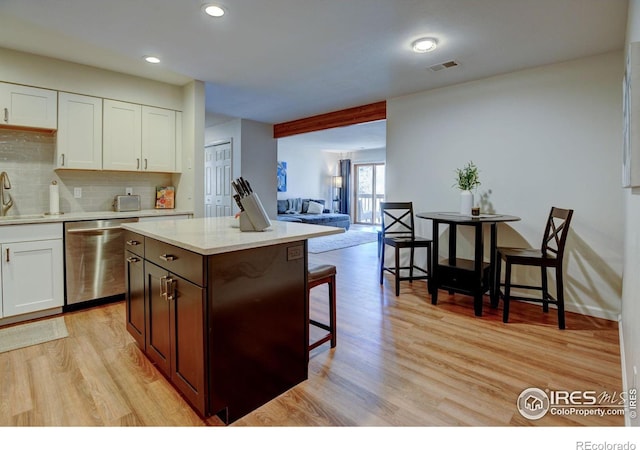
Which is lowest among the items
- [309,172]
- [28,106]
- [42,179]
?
[42,179]

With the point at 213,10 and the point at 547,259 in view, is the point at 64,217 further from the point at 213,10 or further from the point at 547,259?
the point at 547,259

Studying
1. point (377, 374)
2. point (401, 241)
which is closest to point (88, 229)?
point (377, 374)

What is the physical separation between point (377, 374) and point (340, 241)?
524cm

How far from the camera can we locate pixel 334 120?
5453 millimetres

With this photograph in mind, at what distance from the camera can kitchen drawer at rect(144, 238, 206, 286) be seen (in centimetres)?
156

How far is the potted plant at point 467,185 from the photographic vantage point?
3.54m

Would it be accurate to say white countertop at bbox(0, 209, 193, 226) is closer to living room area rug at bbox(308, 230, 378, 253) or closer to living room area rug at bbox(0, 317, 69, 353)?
living room area rug at bbox(0, 317, 69, 353)

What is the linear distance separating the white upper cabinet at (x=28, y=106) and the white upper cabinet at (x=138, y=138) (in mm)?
454

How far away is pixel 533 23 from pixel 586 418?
2.61 metres

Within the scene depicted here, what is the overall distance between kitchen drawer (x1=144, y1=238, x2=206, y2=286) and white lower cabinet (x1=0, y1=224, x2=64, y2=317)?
61.2 inches

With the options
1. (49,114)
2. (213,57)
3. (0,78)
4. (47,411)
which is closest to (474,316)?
(47,411)

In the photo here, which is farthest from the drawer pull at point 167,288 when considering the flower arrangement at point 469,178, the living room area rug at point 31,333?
the flower arrangement at point 469,178

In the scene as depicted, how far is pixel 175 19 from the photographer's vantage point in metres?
2.50
